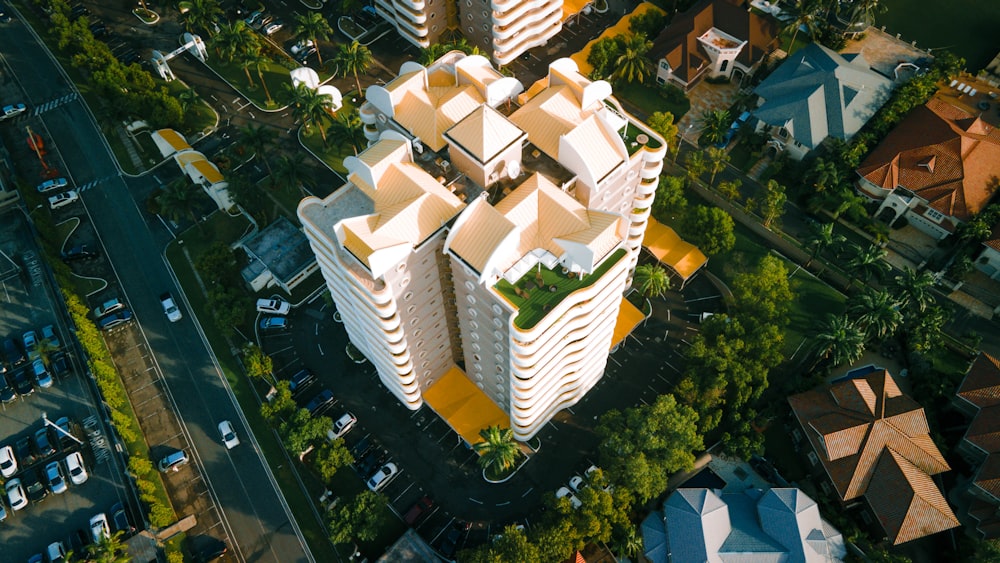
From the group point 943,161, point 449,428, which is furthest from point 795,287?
point 449,428

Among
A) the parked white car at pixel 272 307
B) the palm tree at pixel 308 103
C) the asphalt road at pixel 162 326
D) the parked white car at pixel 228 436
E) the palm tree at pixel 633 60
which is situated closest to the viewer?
the asphalt road at pixel 162 326

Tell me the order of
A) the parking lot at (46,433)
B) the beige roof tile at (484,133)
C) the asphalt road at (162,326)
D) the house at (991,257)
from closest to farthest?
the beige roof tile at (484,133)
the asphalt road at (162,326)
the parking lot at (46,433)
the house at (991,257)

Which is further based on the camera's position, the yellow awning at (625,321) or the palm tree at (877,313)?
the yellow awning at (625,321)

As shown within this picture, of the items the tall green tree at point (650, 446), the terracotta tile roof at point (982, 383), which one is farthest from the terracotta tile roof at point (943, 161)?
the tall green tree at point (650, 446)

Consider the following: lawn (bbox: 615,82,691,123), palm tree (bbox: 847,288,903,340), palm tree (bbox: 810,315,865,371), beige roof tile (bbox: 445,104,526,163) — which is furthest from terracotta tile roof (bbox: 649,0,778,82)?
beige roof tile (bbox: 445,104,526,163)

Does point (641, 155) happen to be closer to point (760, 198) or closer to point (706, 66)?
point (760, 198)

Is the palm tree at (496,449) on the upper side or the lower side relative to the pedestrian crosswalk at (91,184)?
lower

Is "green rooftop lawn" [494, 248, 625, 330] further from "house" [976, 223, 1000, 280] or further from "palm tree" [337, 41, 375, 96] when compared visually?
"palm tree" [337, 41, 375, 96]

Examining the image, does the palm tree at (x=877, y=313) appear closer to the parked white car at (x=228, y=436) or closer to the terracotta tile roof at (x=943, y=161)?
the terracotta tile roof at (x=943, y=161)
